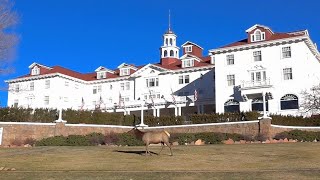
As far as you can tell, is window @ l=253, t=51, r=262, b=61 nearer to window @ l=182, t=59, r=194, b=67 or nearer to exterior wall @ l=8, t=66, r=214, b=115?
exterior wall @ l=8, t=66, r=214, b=115

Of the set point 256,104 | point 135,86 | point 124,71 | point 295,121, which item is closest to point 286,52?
point 256,104

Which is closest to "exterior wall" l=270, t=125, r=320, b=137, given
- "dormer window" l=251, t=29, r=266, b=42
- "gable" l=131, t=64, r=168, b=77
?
"dormer window" l=251, t=29, r=266, b=42

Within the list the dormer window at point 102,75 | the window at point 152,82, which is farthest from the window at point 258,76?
the dormer window at point 102,75

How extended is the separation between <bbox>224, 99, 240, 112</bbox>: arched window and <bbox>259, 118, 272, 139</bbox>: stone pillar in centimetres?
1776

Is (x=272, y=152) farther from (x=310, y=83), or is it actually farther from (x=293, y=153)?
(x=310, y=83)

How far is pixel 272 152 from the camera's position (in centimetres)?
2158

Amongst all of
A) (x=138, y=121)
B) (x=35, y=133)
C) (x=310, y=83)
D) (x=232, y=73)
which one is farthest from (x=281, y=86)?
(x=35, y=133)

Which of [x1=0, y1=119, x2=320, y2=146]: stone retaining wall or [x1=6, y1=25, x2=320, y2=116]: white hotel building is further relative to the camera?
[x1=6, y1=25, x2=320, y2=116]: white hotel building

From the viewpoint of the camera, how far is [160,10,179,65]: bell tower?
73750mm

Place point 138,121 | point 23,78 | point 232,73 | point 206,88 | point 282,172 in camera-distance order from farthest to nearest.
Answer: point 23,78 → point 206,88 → point 232,73 → point 138,121 → point 282,172

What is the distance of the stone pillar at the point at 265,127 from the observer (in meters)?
35.8

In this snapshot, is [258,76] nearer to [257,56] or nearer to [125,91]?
[257,56]

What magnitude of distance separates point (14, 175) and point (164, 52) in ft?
198

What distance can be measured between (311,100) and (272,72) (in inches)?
232
